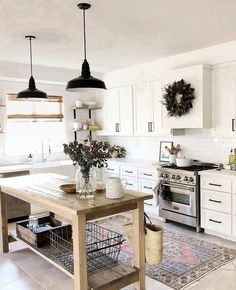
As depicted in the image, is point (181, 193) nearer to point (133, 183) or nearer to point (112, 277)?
point (133, 183)

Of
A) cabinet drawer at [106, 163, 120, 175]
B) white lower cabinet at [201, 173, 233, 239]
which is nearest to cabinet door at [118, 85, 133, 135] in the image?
cabinet drawer at [106, 163, 120, 175]

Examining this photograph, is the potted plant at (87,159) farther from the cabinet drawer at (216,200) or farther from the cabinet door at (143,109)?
the cabinet door at (143,109)

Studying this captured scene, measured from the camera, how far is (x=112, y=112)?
21.0 ft

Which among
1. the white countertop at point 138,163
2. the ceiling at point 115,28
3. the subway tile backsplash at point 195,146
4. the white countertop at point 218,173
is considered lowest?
the white countertop at point 218,173

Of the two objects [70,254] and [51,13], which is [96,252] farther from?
[51,13]

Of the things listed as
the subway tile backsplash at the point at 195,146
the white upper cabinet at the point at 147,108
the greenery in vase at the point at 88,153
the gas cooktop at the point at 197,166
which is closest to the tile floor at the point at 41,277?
the greenery in vase at the point at 88,153

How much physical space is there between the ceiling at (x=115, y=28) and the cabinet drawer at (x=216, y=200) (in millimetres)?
2089

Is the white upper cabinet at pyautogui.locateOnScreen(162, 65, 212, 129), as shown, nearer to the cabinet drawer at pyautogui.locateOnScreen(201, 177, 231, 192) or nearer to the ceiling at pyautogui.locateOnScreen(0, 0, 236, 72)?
the ceiling at pyautogui.locateOnScreen(0, 0, 236, 72)

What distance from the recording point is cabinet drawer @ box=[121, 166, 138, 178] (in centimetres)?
555

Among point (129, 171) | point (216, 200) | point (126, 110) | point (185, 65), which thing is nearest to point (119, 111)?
point (126, 110)

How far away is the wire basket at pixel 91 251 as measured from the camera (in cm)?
298

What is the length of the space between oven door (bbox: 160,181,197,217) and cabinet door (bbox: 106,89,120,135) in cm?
188

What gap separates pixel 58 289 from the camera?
3.04 meters

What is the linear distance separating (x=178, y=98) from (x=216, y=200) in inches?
64.4
